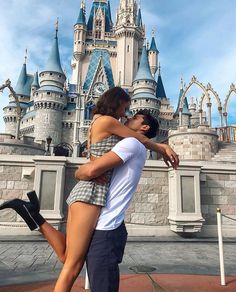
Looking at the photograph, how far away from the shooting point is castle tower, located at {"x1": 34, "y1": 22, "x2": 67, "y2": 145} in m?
48.4

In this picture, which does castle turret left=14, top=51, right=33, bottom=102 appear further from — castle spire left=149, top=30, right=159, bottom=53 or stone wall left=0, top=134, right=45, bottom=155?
stone wall left=0, top=134, right=45, bottom=155

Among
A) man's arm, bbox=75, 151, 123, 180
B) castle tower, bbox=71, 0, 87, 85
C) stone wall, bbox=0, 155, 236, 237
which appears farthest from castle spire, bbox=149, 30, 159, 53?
man's arm, bbox=75, 151, 123, 180

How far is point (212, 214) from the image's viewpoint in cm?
794

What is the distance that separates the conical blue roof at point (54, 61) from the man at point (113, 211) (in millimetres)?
51840

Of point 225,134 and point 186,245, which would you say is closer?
point 186,245

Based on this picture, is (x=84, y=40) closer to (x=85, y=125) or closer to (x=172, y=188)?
(x=85, y=125)

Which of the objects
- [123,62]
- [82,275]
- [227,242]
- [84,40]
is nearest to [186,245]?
[227,242]

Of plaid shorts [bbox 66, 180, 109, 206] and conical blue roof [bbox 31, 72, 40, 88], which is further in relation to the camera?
conical blue roof [bbox 31, 72, 40, 88]

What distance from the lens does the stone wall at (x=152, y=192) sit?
301 inches

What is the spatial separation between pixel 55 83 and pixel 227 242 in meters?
47.7

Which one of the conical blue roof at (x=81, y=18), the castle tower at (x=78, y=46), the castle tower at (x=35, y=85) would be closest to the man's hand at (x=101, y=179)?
the castle tower at (x=78, y=46)

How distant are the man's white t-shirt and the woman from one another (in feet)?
0.16

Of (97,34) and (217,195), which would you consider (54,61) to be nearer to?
(97,34)

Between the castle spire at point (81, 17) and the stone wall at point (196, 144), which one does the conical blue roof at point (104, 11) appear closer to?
the castle spire at point (81, 17)
